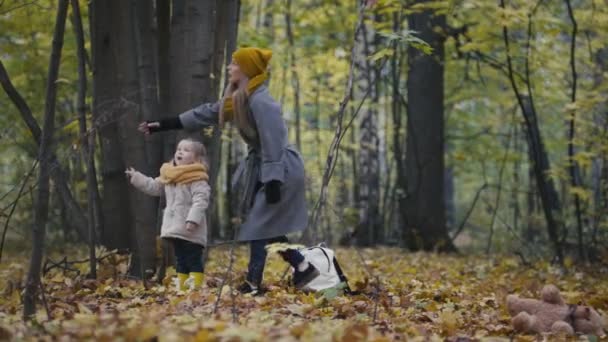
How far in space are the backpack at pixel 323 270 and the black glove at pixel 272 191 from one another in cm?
53

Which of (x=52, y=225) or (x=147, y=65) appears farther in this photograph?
(x=52, y=225)

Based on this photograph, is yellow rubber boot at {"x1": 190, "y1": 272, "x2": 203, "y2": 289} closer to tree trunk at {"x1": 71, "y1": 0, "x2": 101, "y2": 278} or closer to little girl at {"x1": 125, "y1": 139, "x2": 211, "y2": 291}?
little girl at {"x1": 125, "y1": 139, "x2": 211, "y2": 291}

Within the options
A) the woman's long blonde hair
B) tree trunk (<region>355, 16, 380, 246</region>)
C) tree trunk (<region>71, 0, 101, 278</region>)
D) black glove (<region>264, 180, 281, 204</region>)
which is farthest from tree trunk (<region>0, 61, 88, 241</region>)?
tree trunk (<region>355, 16, 380, 246</region>)

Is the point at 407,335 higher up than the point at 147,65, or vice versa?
the point at 147,65

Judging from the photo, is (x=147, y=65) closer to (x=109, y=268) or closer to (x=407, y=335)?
(x=109, y=268)

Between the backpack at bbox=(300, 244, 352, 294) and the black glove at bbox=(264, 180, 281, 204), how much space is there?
1.74 ft

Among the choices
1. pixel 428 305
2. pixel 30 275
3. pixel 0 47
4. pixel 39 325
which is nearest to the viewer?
pixel 39 325

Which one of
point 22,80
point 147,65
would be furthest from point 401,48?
point 147,65

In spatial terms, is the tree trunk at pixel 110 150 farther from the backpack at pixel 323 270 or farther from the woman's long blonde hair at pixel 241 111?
the backpack at pixel 323 270

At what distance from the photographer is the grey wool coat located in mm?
5723

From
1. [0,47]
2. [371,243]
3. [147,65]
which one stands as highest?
[0,47]

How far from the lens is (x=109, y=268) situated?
654 centimetres

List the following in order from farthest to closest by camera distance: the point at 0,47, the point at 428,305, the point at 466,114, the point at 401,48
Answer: the point at 466,114, the point at 401,48, the point at 0,47, the point at 428,305

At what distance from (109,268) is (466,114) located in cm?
1329
